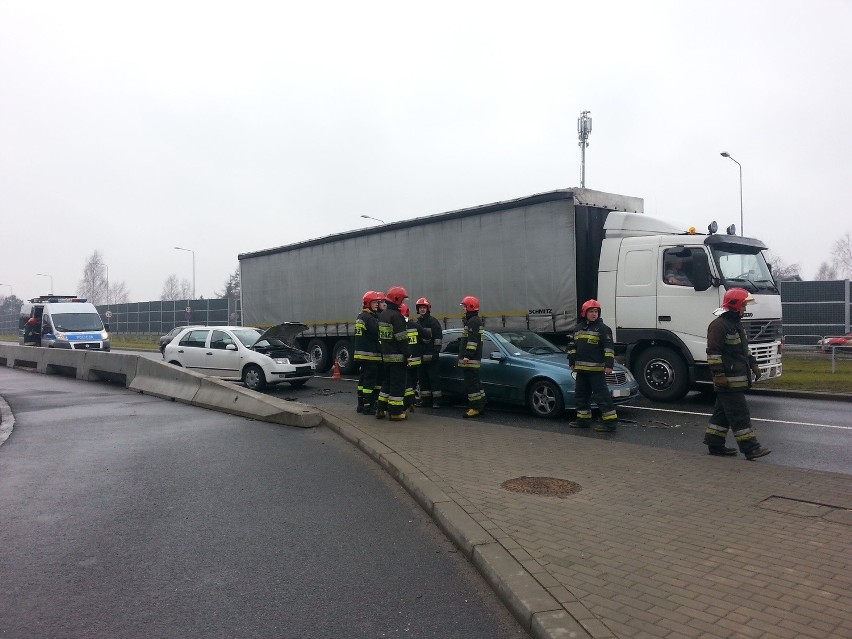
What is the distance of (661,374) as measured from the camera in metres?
11.7

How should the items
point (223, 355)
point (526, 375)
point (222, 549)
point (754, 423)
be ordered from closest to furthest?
point (222, 549), point (754, 423), point (526, 375), point (223, 355)

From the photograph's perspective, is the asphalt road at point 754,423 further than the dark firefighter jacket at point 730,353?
Yes

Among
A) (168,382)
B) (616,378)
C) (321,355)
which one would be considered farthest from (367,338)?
(321,355)

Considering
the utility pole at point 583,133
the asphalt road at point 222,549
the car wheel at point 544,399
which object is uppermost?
the utility pole at point 583,133

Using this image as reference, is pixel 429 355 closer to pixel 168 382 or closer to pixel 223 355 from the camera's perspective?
Result: pixel 168 382

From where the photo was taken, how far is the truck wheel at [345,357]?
57.2 feet

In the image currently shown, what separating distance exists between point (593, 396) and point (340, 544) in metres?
5.16

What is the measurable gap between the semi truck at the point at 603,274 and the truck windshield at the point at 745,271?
2 cm

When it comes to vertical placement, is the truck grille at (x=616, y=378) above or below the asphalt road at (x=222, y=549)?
above

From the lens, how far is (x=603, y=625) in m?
3.27

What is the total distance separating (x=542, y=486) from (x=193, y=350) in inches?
448

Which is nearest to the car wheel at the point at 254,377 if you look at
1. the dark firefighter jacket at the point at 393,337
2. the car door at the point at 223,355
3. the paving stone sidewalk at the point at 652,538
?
the car door at the point at 223,355

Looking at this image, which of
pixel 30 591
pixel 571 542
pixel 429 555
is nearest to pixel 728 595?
pixel 571 542

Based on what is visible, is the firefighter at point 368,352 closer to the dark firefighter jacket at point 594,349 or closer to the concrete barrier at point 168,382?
the concrete barrier at point 168,382
